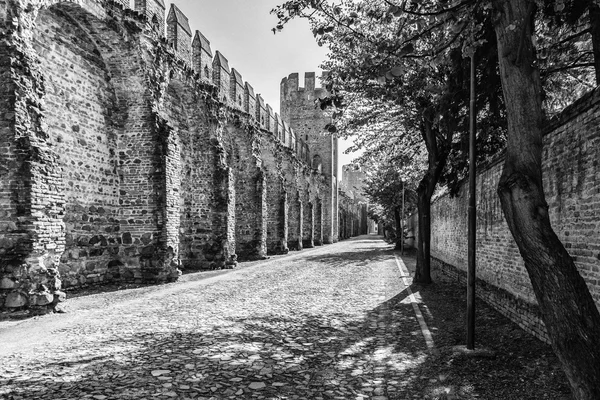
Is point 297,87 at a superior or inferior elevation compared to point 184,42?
superior

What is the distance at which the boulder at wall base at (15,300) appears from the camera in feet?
23.7

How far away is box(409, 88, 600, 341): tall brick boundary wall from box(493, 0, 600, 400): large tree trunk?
132cm

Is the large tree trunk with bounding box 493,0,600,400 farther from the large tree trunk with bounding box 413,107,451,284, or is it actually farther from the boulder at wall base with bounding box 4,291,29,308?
the boulder at wall base with bounding box 4,291,29,308

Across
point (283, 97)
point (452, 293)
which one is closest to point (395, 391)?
point (452, 293)

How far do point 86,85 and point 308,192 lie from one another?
26.1 meters

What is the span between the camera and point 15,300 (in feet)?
23.8

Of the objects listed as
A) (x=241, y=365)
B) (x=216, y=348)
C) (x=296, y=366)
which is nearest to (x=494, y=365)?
(x=296, y=366)

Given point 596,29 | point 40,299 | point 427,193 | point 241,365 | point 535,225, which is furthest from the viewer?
point 427,193

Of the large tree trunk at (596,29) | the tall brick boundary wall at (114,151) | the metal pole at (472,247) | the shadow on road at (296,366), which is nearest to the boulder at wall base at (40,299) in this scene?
the tall brick boundary wall at (114,151)

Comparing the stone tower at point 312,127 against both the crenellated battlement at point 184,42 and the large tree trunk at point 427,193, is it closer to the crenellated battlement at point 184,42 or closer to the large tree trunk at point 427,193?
the crenellated battlement at point 184,42

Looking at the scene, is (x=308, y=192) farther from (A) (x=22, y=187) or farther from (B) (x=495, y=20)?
(B) (x=495, y=20)

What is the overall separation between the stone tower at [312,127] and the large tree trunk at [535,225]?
137 ft

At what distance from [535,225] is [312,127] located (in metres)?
44.5

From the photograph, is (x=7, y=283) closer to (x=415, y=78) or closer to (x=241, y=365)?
(x=241, y=365)
